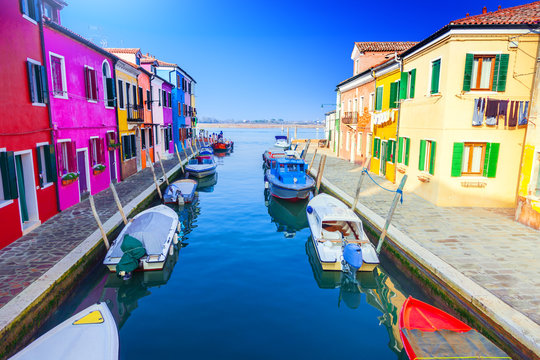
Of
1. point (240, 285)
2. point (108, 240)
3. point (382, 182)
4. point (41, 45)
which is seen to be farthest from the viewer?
point (382, 182)

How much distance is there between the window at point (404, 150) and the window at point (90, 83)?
15.4m

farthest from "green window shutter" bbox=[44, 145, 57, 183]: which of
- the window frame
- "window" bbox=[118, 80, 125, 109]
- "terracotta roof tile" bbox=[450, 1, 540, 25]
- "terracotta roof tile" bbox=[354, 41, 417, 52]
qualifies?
"terracotta roof tile" bbox=[354, 41, 417, 52]

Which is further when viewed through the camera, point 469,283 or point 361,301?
point 361,301

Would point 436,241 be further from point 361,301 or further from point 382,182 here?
point 382,182

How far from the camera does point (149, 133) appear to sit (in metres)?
27.8

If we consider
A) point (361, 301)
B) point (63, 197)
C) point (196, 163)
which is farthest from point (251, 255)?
point (196, 163)

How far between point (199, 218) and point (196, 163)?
11486 mm

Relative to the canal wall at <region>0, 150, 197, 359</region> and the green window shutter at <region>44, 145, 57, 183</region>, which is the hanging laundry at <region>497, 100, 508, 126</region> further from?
the green window shutter at <region>44, 145, 57, 183</region>

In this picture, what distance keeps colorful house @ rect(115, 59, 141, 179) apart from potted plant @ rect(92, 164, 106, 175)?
149 inches

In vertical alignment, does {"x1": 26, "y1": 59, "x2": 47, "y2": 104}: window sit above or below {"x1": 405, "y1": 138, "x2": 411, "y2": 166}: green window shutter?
above

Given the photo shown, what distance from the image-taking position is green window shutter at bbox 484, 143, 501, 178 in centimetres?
1352

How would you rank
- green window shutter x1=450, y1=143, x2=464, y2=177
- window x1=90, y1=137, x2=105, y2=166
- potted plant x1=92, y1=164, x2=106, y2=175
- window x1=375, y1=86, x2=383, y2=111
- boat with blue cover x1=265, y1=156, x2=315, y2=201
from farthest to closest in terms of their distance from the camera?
window x1=375, y1=86, x2=383, y2=111
boat with blue cover x1=265, y1=156, x2=315, y2=201
window x1=90, y1=137, x2=105, y2=166
potted plant x1=92, y1=164, x2=106, y2=175
green window shutter x1=450, y1=143, x2=464, y2=177

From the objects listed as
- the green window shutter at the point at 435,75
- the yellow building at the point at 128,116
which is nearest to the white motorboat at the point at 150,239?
the yellow building at the point at 128,116

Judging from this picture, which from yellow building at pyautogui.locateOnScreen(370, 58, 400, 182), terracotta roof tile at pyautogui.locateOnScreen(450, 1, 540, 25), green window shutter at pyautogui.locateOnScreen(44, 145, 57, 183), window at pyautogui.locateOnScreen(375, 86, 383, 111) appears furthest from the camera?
window at pyautogui.locateOnScreen(375, 86, 383, 111)
